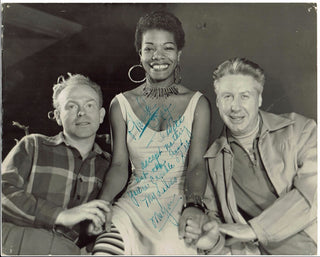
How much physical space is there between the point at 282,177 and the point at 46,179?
1084 millimetres

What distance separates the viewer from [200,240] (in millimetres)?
1812

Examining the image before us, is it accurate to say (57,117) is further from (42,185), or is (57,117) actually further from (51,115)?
(42,185)

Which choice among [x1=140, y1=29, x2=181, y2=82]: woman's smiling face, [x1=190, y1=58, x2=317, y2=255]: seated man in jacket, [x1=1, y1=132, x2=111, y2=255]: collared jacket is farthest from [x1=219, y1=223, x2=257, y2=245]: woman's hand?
[x1=140, y1=29, x2=181, y2=82]: woman's smiling face

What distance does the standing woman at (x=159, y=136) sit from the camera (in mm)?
1868

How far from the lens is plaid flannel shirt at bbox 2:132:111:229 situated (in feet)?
6.08

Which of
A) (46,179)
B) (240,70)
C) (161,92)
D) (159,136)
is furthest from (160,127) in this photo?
(46,179)

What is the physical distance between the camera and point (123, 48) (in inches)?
76.1

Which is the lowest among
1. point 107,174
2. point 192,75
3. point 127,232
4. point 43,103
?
point 127,232

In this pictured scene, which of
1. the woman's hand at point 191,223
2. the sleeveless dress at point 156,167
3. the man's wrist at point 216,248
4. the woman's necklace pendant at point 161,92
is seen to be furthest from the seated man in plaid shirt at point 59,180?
the man's wrist at point 216,248

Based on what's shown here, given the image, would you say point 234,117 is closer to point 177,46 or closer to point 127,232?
point 177,46

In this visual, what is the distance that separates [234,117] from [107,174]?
0.65 m

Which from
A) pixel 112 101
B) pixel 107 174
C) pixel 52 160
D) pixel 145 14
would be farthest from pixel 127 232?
pixel 145 14

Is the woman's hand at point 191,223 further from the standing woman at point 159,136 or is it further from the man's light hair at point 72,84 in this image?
the man's light hair at point 72,84

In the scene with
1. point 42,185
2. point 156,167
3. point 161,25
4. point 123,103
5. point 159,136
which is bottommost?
point 42,185
